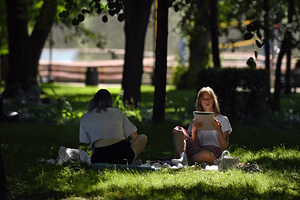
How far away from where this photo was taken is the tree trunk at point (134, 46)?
15094 millimetres

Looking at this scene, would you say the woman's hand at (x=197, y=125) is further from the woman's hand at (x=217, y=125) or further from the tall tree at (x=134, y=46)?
the tall tree at (x=134, y=46)

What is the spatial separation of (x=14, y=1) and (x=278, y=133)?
11.6m

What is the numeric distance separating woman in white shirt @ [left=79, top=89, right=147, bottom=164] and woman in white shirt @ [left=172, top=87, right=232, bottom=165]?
689 mm

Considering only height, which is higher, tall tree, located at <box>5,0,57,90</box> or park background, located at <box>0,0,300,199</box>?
tall tree, located at <box>5,0,57,90</box>

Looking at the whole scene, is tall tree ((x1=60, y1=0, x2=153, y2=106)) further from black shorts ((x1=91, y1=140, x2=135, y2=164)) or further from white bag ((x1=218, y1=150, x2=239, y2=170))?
white bag ((x1=218, y1=150, x2=239, y2=170))

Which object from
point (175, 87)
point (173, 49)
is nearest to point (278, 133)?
point (175, 87)

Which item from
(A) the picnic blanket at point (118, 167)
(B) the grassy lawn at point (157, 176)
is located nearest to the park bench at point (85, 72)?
(B) the grassy lawn at point (157, 176)

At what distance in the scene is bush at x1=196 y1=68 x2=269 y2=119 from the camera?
1297 cm

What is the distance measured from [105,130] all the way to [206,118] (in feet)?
4.18

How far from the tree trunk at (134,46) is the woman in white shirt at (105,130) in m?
7.22

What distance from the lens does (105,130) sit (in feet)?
24.9

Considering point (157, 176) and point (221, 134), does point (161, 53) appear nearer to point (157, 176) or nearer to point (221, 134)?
point (221, 134)

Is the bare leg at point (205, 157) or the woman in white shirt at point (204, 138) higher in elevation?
the woman in white shirt at point (204, 138)

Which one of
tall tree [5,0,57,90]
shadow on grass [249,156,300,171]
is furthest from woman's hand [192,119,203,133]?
tall tree [5,0,57,90]
